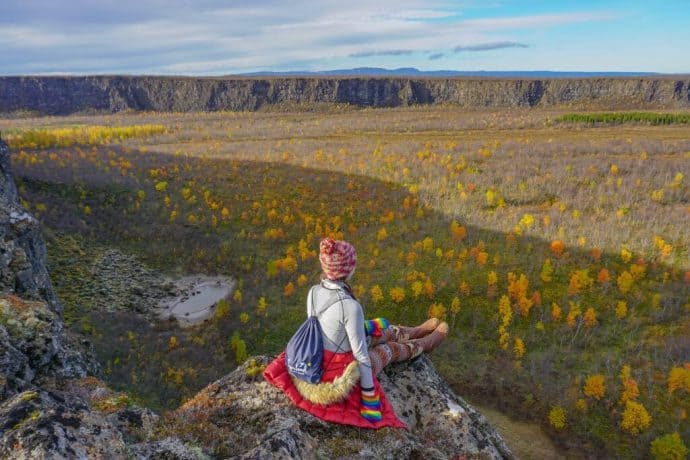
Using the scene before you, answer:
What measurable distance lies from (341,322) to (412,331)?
2.10 meters

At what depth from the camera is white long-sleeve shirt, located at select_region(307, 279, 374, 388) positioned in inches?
170

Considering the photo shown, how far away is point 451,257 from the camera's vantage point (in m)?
14.6

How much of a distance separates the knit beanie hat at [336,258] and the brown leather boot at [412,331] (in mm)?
1932

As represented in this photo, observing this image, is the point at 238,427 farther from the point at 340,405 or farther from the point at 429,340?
the point at 429,340

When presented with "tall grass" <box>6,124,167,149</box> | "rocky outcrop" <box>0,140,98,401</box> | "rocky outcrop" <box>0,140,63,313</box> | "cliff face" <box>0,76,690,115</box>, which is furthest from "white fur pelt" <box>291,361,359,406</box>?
"cliff face" <box>0,76,690,115</box>

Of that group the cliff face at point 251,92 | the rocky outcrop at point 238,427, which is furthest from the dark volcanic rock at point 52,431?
the cliff face at point 251,92

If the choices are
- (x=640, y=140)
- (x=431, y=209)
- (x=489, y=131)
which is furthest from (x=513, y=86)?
(x=431, y=209)

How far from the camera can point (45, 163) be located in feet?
76.7

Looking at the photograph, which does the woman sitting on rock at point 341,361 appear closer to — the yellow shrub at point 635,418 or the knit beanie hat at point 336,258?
the knit beanie hat at point 336,258

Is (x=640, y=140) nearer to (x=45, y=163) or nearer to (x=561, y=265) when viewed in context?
(x=561, y=265)

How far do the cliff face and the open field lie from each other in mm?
63709

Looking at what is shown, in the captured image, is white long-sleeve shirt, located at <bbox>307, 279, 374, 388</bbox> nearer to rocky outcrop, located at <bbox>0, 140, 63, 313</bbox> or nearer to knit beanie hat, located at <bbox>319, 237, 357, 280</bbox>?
knit beanie hat, located at <bbox>319, 237, 357, 280</bbox>

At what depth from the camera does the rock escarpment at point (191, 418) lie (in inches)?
122

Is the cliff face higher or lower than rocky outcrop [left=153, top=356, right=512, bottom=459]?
higher
